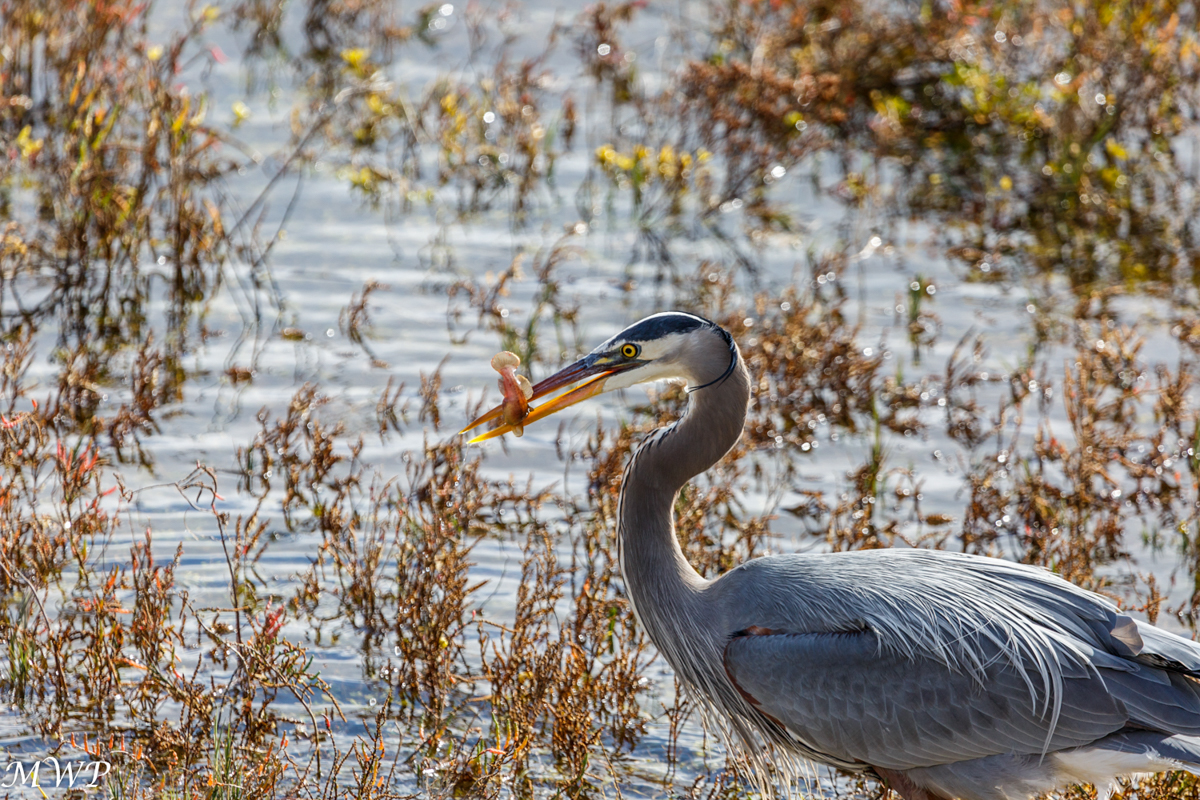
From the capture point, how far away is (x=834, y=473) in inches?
243

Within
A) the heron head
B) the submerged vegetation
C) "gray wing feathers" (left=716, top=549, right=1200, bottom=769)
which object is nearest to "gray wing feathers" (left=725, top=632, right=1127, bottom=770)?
"gray wing feathers" (left=716, top=549, right=1200, bottom=769)

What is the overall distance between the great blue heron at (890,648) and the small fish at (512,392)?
44 millimetres

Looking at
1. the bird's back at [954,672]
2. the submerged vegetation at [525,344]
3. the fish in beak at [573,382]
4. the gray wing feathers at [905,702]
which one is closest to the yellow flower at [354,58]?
the submerged vegetation at [525,344]

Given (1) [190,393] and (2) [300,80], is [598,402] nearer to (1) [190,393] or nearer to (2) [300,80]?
(1) [190,393]

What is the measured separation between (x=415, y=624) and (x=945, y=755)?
1754 millimetres

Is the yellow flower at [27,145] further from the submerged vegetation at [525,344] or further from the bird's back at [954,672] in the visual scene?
the bird's back at [954,672]

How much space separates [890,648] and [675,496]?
76 cm

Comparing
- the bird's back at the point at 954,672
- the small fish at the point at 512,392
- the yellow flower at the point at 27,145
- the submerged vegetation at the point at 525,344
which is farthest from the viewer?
the yellow flower at the point at 27,145

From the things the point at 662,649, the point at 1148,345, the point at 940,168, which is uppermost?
the point at 940,168

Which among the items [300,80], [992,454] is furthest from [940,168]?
[300,80]

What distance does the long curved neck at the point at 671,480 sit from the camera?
4.07 metres

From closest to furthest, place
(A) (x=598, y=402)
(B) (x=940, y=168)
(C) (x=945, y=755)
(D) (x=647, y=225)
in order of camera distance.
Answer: (C) (x=945, y=755) < (A) (x=598, y=402) < (D) (x=647, y=225) < (B) (x=940, y=168)

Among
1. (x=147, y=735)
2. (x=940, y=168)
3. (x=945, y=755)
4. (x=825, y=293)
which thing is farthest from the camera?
(x=940, y=168)

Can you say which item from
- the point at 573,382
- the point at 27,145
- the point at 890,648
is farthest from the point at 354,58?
the point at 890,648
